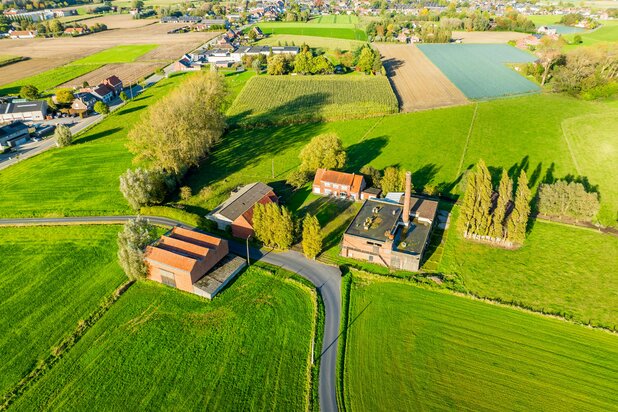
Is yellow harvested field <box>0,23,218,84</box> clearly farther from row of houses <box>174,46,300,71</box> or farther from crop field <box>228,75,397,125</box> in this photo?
crop field <box>228,75,397,125</box>

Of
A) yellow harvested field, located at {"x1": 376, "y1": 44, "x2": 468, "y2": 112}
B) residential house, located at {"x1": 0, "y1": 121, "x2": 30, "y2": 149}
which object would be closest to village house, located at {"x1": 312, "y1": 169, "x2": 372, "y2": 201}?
yellow harvested field, located at {"x1": 376, "y1": 44, "x2": 468, "y2": 112}

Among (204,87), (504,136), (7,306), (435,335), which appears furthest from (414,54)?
(7,306)

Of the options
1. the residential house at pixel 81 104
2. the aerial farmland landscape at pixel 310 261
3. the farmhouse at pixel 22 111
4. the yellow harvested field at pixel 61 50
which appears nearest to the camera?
the aerial farmland landscape at pixel 310 261

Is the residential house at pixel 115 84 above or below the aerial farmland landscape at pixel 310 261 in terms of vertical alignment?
above

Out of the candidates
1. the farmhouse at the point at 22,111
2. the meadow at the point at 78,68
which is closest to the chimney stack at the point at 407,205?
the farmhouse at the point at 22,111

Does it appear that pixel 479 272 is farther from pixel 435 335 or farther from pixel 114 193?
pixel 114 193

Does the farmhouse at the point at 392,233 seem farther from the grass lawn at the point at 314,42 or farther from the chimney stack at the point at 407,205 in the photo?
the grass lawn at the point at 314,42

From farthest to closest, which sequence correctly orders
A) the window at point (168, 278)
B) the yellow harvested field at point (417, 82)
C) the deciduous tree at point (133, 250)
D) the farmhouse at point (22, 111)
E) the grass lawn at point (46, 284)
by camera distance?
1. the yellow harvested field at point (417, 82)
2. the farmhouse at point (22, 111)
3. the deciduous tree at point (133, 250)
4. the window at point (168, 278)
5. the grass lawn at point (46, 284)
